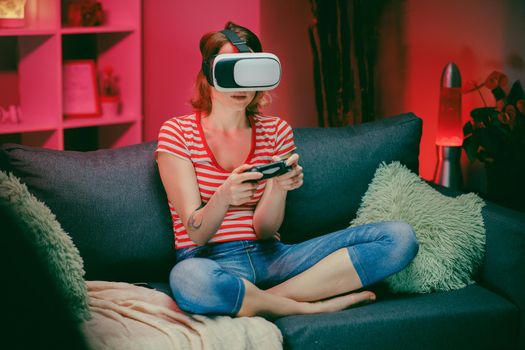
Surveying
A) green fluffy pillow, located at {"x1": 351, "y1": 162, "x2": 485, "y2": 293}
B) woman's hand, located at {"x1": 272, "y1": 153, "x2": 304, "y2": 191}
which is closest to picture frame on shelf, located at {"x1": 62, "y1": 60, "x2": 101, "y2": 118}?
green fluffy pillow, located at {"x1": 351, "y1": 162, "x2": 485, "y2": 293}

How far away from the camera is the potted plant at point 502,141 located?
2555mm

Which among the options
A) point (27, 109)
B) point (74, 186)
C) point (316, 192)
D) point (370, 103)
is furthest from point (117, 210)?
point (370, 103)

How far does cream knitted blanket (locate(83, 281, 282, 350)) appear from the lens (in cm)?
151

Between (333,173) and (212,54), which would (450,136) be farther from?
(212,54)

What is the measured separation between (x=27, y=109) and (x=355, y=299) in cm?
187

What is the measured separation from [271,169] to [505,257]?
700mm

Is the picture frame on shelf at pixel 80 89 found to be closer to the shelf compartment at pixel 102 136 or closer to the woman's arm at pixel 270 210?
the shelf compartment at pixel 102 136

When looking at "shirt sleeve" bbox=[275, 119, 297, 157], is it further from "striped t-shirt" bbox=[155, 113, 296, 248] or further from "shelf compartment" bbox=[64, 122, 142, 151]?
"shelf compartment" bbox=[64, 122, 142, 151]

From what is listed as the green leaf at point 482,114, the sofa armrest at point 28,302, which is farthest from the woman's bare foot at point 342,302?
the sofa armrest at point 28,302

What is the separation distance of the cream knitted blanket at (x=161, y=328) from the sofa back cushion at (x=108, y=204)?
189mm

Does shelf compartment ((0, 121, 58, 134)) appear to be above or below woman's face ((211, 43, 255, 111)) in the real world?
below

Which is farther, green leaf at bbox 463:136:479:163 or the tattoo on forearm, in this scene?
green leaf at bbox 463:136:479:163

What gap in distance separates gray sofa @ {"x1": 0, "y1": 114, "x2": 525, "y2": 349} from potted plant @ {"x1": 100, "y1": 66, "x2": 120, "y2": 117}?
4.15 feet

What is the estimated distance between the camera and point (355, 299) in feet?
5.92
